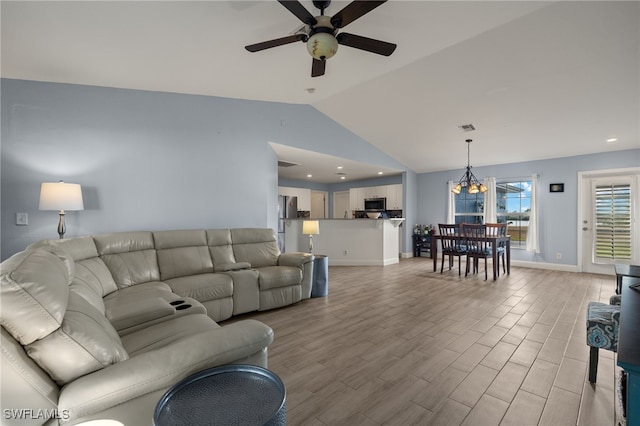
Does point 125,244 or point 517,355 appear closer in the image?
point 517,355

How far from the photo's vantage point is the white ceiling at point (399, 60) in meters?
2.34

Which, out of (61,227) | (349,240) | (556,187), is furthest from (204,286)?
(556,187)

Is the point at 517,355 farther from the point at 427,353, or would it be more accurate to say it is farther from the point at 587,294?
the point at 587,294

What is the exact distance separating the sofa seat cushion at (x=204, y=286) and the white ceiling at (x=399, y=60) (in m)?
2.30

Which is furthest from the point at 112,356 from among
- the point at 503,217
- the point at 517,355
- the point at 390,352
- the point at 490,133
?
the point at 503,217

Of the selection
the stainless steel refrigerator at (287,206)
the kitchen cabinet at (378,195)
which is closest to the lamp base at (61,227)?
the stainless steel refrigerator at (287,206)

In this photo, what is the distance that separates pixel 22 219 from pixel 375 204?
23.5 ft

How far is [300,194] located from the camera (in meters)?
8.88

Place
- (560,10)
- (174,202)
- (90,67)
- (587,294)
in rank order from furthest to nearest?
(587,294) → (174,202) → (90,67) → (560,10)

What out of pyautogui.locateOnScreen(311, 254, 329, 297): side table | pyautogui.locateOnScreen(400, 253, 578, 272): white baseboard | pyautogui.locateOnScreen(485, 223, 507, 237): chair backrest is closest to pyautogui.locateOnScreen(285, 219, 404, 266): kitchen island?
pyautogui.locateOnScreen(485, 223, 507, 237): chair backrest

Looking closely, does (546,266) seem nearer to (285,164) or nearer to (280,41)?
(285,164)

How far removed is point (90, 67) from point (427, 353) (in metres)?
4.23

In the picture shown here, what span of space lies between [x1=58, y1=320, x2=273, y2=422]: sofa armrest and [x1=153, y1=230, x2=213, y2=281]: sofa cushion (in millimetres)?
2296

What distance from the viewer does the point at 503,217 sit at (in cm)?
667
